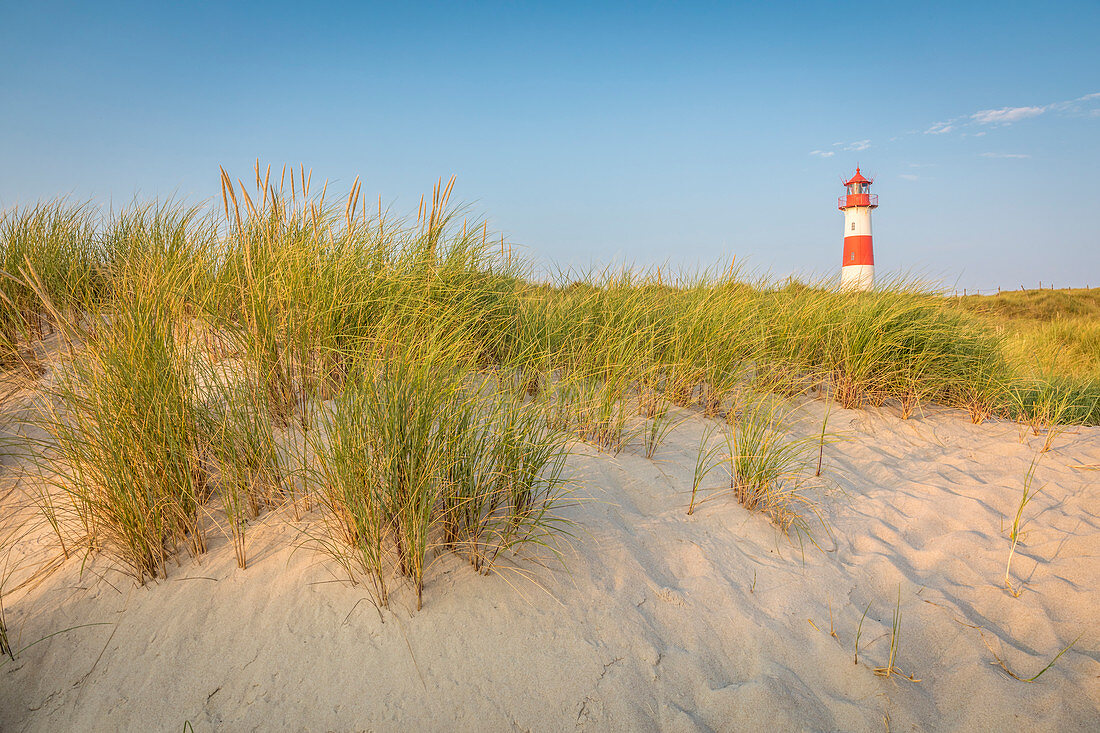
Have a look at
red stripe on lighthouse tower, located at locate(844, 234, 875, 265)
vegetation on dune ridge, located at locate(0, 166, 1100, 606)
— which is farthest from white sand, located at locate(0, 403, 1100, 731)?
red stripe on lighthouse tower, located at locate(844, 234, 875, 265)

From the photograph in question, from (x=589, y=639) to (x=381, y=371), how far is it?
1.27m

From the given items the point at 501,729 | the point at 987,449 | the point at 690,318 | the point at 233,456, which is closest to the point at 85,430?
the point at 233,456

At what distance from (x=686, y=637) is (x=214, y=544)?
1.89 meters

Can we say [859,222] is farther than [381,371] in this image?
Yes

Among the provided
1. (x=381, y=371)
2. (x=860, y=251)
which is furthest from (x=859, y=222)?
(x=381, y=371)

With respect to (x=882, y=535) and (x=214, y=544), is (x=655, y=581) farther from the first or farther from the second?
(x=214, y=544)

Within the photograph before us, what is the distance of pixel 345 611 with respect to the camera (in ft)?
6.63

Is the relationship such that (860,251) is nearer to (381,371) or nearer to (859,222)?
(859,222)

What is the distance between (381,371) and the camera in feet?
7.43

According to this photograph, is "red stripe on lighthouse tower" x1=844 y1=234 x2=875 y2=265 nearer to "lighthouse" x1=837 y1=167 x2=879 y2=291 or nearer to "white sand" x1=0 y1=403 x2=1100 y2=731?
"lighthouse" x1=837 y1=167 x2=879 y2=291

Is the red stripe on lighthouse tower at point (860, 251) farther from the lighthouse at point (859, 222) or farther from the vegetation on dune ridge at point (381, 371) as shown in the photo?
the vegetation on dune ridge at point (381, 371)

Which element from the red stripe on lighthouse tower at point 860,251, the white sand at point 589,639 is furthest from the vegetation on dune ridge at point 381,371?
the red stripe on lighthouse tower at point 860,251

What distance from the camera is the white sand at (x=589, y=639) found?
6.01ft

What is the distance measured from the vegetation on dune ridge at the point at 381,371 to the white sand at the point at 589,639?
0.16 meters
